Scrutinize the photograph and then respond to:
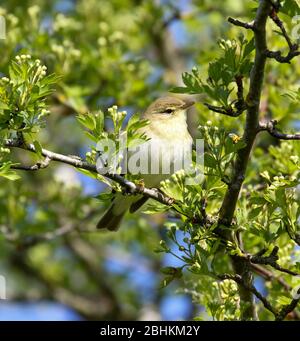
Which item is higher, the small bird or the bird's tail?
the small bird

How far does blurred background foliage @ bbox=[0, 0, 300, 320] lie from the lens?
18.0 ft

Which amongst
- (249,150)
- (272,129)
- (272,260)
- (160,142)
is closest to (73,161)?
(249,150)

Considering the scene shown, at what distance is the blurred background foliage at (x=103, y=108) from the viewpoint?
5.50 metres

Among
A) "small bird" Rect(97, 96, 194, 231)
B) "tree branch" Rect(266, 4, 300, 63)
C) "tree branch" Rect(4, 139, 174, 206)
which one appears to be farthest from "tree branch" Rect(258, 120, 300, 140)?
"small bird" Rect(97, 96, 194, 231)

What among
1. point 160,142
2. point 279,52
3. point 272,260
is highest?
point 279,52

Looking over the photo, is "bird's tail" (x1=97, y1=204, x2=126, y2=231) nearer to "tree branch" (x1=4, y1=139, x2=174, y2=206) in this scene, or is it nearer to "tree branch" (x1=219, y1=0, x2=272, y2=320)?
"tree branch" (x1=219, y1=0, x2=272, y2=320)

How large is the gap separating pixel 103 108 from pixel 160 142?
141cm

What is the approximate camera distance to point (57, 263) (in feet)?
30.1

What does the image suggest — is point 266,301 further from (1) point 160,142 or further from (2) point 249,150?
(1) point 160,142

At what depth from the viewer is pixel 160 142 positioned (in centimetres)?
511

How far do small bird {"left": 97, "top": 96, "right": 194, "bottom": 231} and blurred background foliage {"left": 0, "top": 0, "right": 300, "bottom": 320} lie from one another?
0.25m

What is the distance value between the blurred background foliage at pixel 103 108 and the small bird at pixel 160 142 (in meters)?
0.25
